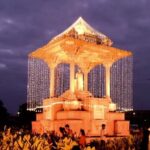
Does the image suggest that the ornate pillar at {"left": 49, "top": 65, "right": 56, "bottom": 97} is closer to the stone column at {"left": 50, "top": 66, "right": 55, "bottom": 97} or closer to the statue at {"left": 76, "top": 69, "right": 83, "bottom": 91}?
the stone column at {"left": 50, "top": 66, "right": 55, "bottom": 97}

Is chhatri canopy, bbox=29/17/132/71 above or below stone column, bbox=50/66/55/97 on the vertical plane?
above

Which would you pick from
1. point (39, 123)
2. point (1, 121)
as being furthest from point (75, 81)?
point (1, 121)

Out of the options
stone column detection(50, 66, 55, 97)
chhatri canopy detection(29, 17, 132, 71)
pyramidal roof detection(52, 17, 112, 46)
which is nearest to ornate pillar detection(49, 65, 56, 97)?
stone column detection(50, 66, 55, 97)

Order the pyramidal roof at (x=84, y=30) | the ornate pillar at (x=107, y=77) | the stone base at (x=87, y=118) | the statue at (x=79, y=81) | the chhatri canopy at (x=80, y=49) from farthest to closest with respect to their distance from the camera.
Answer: the ornate pillar at (x=107, y=77) < the statue at (x=79, y=81) < the pyramidal roof at (x=84, y=30) < the chhatri canopy at (x=80, y=49) < the stone base at (x=87, y=118)

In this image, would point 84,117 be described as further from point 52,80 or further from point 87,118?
point 52,80

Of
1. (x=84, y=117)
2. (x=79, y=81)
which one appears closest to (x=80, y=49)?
(x=79, y=81)

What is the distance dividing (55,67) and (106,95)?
3821mm

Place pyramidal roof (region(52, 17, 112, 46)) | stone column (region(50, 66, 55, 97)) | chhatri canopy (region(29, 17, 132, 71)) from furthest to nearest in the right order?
stone column (region(50, 66, 55, 97)) → pyramidal roof (region(52, 17, 112, 46)) → chhatri canopy (region(29, 17, 132, 71))

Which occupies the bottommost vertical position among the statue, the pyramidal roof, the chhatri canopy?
the statue

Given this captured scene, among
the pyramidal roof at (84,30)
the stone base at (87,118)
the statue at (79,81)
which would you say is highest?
the pyramidal roof at (84,30)

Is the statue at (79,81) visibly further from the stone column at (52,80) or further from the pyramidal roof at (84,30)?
the pyramidal roof at (84,30)

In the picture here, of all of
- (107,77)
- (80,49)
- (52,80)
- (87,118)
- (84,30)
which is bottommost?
(87,118)

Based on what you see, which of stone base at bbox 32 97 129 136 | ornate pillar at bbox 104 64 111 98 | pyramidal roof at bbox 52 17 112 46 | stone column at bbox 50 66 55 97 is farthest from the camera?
ornate pillar at bbox 104 64 111 98

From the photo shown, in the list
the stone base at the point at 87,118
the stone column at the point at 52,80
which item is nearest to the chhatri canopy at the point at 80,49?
the stone column at the point at 52,80
